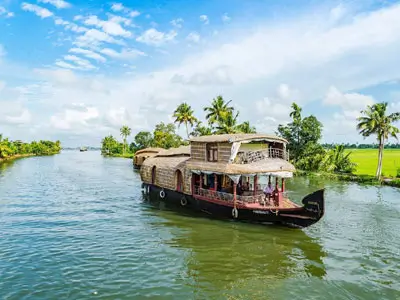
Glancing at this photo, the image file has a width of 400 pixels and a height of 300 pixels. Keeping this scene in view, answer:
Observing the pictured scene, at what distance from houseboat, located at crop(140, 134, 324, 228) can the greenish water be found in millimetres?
783

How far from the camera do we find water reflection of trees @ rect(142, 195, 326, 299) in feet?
33.5

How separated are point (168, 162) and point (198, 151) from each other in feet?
14.0

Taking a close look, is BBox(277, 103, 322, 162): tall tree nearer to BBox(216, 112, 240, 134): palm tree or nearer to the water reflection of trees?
BBox(216, 112, 240, 134): palm tree

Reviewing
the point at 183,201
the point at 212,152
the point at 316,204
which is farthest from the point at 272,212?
the point at 183,201

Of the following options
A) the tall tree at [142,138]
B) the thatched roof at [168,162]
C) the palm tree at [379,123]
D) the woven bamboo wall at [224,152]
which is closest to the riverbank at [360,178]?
the palm tree at [379,123]

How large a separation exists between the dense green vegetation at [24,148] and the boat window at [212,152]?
6171 centimetres

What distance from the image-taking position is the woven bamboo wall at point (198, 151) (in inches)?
708

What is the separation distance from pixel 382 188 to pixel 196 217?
19.8 m

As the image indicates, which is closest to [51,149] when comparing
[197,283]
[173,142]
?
[173,142]

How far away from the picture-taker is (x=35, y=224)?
1622 cm

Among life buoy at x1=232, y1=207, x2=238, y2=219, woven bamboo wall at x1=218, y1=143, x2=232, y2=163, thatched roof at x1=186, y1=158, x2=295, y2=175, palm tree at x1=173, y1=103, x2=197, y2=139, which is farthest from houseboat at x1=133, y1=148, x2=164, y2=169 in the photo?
life buoy at x1=232, y1=207, x2=238, y2=219

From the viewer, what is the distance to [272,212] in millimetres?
14938

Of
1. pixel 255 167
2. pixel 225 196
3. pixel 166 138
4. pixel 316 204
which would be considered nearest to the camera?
pixel 316 204

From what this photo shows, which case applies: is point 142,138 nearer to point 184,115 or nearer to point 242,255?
point 184,115
